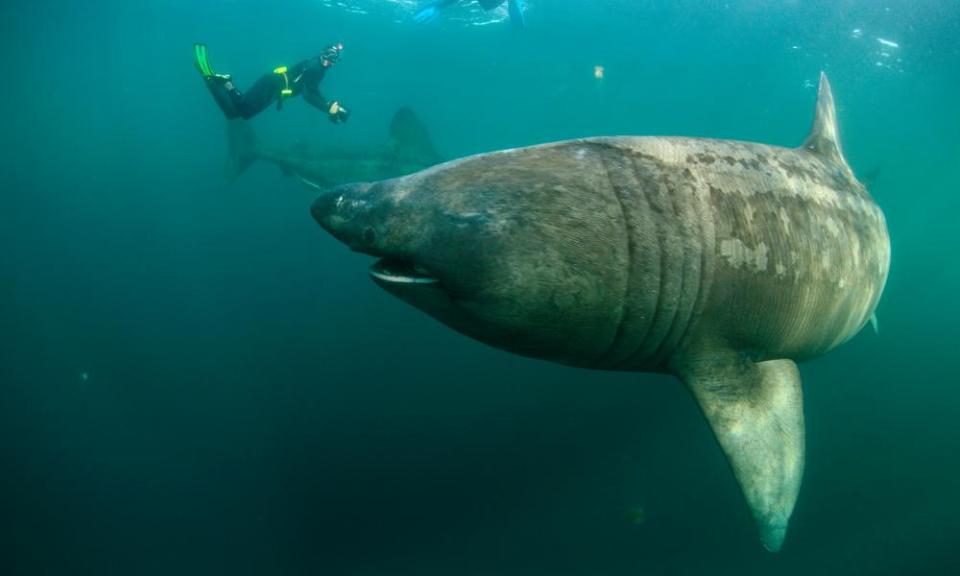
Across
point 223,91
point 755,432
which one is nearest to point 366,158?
point 223,91

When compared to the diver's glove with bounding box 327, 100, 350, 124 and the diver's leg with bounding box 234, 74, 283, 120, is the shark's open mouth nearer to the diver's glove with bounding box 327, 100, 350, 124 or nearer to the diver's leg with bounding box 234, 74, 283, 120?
the diver's glove with bounding box 327, 100, 350, 124

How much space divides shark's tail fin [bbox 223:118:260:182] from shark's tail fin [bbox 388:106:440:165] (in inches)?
200

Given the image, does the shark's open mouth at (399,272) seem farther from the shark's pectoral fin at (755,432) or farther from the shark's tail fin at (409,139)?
the shark's tail fin at (409,139)

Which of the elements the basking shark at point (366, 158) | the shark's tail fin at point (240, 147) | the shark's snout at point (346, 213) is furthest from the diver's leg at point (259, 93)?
the shark's snout at point (346, 213)

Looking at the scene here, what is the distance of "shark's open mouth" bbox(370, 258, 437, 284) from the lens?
8.18 feet

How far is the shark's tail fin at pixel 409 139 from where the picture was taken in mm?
15391

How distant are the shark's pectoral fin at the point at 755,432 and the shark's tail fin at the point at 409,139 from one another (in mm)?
13339

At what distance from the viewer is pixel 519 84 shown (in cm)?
7869

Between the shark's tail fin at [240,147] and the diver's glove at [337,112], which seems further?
the shark's tail fin at [240,147]

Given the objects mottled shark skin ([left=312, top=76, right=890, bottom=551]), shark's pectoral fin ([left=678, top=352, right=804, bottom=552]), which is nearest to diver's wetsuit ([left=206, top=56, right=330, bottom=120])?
mottled shark skin ([left=312, top=76, right=890, bottom=551])

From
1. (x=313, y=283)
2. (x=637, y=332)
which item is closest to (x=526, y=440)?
(x=637, y=332)

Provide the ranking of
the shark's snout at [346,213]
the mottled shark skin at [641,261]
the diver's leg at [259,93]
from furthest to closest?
the diver's leg at [259,93] < the shark's snout at [346,213] < the mottled shark skin at [641,261]

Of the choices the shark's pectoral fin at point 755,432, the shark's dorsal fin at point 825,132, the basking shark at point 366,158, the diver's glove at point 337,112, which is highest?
the shark's dorsal fin at point 825,132

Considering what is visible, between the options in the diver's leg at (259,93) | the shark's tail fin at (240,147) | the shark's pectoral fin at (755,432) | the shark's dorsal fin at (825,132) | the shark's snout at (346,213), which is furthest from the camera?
the shark's tail fin at (240,147)
